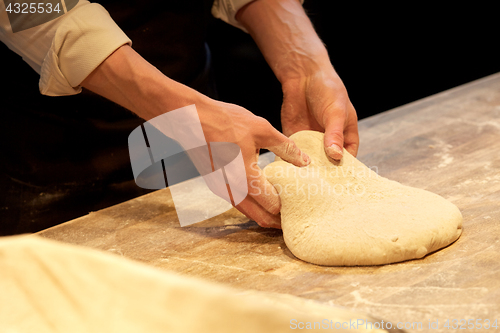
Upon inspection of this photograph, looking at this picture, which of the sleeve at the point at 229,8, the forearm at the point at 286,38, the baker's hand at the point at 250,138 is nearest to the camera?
the baker's hand at the point at 250,138

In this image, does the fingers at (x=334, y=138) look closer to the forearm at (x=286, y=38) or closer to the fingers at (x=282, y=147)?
the fingers at (x=282, y=147)

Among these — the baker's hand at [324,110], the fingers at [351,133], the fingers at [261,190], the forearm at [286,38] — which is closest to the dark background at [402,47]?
the forearm at [286,38]

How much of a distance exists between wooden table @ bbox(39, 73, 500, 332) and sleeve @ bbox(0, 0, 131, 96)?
52cm

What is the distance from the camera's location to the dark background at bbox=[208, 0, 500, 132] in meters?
3.22

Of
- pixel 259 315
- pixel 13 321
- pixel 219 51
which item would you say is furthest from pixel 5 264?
pixel 219 51

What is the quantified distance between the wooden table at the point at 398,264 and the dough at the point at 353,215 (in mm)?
38

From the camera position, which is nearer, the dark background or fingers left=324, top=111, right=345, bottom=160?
fingers left=324, top=111, right=345, bottom=160

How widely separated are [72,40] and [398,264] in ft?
3.66

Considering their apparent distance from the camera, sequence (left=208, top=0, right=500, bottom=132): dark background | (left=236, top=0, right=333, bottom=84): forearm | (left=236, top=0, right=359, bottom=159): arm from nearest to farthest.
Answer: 1. (left=236, top=0, right=359, bottom=159): arm
2. (left=236, top=0, right=333, bottom=84): forearm
3. (left=208, top=0, right=500, bottom=132): dark background

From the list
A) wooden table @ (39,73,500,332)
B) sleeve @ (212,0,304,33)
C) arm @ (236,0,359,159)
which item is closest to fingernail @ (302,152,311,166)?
arm @ (236,0,359,159)

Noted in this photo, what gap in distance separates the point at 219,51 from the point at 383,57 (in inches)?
58.6

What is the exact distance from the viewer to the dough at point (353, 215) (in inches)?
40.4

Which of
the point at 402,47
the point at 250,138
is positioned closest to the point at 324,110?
the point at 250,138

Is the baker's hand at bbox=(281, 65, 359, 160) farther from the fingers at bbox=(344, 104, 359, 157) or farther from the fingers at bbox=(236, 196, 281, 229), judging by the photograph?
the fingers at bbox=(236, 196, 281, 229)
